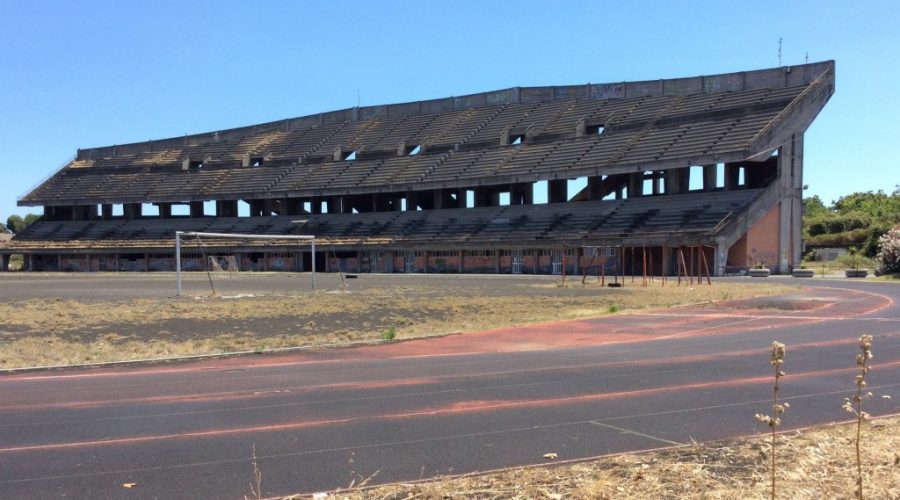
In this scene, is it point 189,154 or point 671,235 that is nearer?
point 671,235

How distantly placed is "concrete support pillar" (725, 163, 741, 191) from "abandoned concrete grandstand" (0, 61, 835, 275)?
1.28 feet

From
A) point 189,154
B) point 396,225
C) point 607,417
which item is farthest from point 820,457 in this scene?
point 189,154

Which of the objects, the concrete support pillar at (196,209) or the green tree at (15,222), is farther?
the green tree at (15,222)

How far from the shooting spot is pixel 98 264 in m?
71.5

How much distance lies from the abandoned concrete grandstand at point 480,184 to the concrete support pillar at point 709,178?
124 mm

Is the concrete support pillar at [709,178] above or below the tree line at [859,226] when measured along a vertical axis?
above

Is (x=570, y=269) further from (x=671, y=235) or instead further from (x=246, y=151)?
(x=246, y=151)

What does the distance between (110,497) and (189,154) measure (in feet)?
285

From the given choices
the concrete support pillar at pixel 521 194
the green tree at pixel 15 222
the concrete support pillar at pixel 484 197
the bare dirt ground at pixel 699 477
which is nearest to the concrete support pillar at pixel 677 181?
the concrete support pillar at pixel 521 194

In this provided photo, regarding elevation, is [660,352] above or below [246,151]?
below

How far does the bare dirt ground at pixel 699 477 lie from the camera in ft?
15.7

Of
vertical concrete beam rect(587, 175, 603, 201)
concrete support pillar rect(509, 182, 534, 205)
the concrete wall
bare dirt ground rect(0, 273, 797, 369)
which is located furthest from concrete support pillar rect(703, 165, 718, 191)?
bare dirt ground rect(0, 273, 797, 369)

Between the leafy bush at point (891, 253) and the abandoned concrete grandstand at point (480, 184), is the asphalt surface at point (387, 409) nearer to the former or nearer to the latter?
the abandoned concrete grandstand at point (480, 184)

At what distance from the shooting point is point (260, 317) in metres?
20.2
